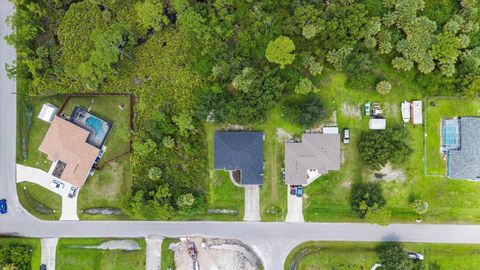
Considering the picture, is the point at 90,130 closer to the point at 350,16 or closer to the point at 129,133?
the point at 129,133

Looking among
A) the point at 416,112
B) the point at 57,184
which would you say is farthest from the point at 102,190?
the point at 416,112

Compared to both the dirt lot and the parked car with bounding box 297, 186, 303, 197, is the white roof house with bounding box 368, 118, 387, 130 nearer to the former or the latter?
the parked car with bounding box 297, 186, 303, 197

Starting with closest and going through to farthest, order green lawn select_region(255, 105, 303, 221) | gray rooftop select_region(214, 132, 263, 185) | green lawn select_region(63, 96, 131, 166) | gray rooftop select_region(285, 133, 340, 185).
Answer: gray rooftop select_region(285, 133, 340, 185), gray rooftop select_region(214, 132, 263, 185), green lawn select_region(255, 105, 303, 221), green lawn select_region(63, 96, 131, 166)

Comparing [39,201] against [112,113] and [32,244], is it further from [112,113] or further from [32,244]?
[112,113]

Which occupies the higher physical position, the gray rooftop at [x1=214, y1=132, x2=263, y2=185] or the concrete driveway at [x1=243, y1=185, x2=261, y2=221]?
the gray rooftop at [x1=214, y1=132, x2=263, y2=185]

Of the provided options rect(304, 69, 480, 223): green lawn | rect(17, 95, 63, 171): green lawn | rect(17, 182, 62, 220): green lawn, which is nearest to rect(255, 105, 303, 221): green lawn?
rect(304, 69, 480, 223): green lawn

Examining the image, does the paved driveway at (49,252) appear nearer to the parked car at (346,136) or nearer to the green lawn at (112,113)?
the green lawn at (112,113)

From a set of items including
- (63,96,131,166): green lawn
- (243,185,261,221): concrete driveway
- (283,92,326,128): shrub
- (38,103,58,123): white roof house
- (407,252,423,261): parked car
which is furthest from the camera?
(63,96,131,166): green lawn

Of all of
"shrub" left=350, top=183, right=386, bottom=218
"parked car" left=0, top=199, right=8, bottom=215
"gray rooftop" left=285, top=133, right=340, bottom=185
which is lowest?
"parked car" left=0, top=199, right=8, bottom=215
